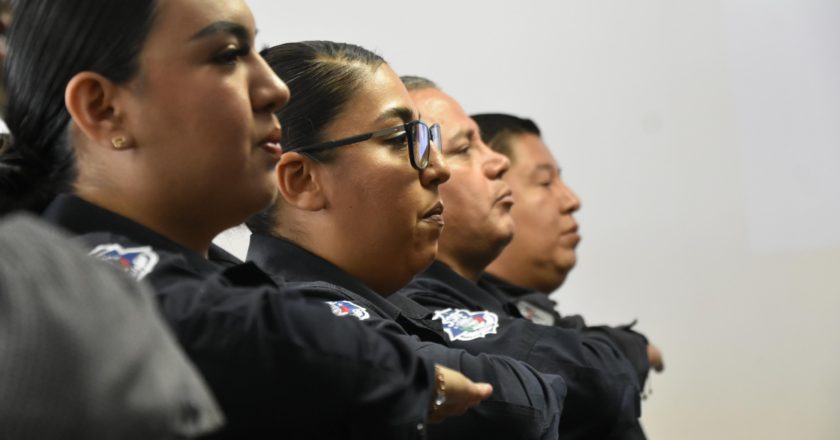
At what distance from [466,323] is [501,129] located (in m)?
1.14

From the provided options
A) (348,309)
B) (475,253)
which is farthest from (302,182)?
(475,253)

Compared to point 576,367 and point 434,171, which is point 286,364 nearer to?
point 434,171

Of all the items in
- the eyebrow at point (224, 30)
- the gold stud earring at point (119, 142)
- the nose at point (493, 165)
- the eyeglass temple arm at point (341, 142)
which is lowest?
the nose at point (493, 165)

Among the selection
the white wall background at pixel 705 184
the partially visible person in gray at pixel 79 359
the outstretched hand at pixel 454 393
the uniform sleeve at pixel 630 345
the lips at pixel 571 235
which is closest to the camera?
the partially visible person in gray at pixel 79 359

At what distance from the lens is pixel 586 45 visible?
423 cm

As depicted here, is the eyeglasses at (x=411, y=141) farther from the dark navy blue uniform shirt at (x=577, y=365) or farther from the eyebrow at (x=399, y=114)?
the dark navy blue uniform shirt at (x=577, y=365)

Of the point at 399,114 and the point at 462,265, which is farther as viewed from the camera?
the point at 462,265

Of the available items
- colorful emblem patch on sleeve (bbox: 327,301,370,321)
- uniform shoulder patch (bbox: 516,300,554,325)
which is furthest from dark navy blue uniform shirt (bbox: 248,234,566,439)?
uniform shoulder patch (bbox: 516,300,554,325)

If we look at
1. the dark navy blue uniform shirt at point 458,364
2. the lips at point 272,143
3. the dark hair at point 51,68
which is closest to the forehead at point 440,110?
the dark navy blue uniform shirt at point 458,364

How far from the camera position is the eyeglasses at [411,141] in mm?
2012

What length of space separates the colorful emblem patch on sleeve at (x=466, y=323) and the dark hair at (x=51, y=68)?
3.07 feet

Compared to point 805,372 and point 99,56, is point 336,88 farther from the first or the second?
point 805,372

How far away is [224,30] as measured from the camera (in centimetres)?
145

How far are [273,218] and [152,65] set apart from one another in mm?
719
